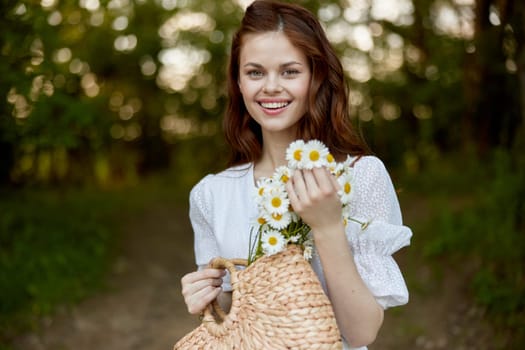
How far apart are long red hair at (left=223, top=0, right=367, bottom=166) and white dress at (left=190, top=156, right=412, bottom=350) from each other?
0.14 meters

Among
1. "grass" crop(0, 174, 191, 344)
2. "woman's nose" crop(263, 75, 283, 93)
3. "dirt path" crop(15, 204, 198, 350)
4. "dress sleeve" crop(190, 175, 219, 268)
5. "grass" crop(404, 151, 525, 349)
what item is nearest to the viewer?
"woman's nose" crop(263, 75, 283, 93)

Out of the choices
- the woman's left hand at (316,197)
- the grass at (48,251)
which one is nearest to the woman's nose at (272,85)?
the woman's left hand at (316,197)

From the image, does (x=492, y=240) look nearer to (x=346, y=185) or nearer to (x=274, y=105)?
(x=274, y=105)

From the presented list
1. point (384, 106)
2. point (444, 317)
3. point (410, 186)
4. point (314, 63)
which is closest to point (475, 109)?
point (410, 186)

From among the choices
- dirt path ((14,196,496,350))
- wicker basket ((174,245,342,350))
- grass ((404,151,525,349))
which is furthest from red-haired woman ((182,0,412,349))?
dirt path ((14,196,496,350))

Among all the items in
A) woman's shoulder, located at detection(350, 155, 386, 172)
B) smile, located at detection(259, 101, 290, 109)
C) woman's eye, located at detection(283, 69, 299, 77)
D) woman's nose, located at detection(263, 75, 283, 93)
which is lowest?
woman's shoulder, located at detection(350, 155, 386, 172)

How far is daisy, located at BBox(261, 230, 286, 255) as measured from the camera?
4.92ft

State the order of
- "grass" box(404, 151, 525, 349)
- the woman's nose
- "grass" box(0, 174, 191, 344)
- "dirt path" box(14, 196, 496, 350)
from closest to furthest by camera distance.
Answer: the woman's nose, "grass" box(404, 151, 525, 349), "dirt path" box(14, 196, 496, 350), "grass" box(0, 174, 191, 344)

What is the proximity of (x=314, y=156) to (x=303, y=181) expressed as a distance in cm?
6

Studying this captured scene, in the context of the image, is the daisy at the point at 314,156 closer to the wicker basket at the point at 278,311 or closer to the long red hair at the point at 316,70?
the wicker basket at the point at 278,311

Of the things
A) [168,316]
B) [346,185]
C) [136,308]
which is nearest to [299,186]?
[346,185]

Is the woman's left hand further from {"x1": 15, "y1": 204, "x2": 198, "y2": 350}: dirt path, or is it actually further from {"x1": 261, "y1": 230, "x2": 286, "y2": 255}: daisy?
{"x1": 15, "y1": 204, "x2": 198, "y2": 350}: dirt path

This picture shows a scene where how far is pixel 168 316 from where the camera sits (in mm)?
5086

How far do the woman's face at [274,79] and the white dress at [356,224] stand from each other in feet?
0.83
